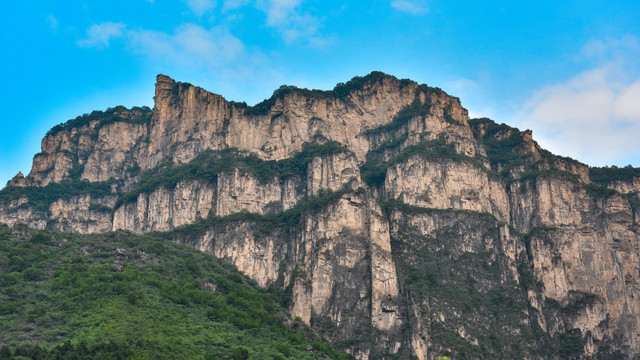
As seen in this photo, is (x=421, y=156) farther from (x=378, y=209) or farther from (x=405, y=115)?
(x=405, y=115)

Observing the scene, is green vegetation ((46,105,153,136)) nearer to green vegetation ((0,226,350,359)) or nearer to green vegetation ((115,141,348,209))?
green vegetation ((115,141,348,209))

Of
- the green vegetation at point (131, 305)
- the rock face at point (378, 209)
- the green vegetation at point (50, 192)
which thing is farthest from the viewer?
the green vegetation at point (50, 192)

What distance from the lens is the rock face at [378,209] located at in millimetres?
104625

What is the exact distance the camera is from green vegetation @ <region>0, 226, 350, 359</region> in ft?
225

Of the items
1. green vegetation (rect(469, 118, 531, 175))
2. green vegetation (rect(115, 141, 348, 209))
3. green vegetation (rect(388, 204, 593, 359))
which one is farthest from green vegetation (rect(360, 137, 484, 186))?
green vegetation (rect(469, 118, 531, 175))

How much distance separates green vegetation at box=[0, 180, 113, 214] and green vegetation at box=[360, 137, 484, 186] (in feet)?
151

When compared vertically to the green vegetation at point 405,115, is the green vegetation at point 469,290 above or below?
below

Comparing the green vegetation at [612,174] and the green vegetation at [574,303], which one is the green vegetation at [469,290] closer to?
the green vegetation at [574,303]

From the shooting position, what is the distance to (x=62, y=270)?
85562 mm

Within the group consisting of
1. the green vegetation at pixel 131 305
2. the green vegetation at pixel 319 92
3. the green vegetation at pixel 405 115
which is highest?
the green vegetation at pixel 319 92

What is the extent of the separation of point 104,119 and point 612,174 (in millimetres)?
92032

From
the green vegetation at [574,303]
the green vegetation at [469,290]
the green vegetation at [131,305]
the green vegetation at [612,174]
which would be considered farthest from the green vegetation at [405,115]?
the green vegetation at [131,305]

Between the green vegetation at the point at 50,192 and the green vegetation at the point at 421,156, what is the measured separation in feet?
151

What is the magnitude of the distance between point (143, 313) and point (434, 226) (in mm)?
50819
